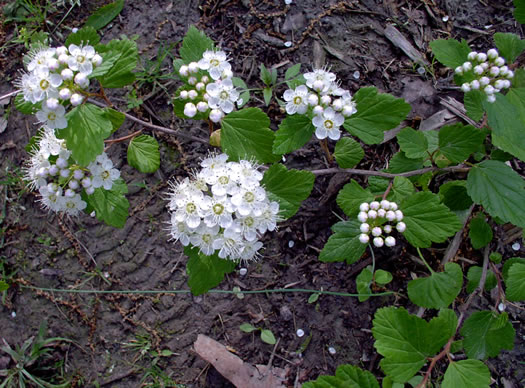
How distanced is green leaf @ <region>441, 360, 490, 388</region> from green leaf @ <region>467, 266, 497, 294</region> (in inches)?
21.7

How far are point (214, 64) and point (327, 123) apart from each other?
0.67 meters

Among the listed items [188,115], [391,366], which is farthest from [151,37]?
[391,366]

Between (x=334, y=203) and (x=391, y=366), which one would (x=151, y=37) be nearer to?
(x=334, y=203)

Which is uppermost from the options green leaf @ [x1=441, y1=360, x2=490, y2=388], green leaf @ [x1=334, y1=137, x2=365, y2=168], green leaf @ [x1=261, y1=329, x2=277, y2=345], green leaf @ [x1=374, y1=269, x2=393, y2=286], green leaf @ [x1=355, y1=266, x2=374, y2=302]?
green leaf @ [x1=334, y1=137, x2=365, y2=168]

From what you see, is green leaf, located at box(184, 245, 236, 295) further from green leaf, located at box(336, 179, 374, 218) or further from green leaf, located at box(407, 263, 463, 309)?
green leaf, located at box(407, 263, 463, 309)

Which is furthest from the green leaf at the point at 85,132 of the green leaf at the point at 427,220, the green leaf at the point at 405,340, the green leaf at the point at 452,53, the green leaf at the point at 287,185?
the green leaf at the point at 452,53

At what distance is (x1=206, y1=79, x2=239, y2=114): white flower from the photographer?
2318 mm

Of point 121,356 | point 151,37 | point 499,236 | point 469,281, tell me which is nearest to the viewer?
point 469,281

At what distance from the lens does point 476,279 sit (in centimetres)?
287

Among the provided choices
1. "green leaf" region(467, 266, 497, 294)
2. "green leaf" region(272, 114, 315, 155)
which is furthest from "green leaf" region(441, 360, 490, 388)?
"green leaf" region(272, 114, 315, 155)

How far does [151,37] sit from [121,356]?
2.49 meters

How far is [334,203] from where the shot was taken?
127 inches

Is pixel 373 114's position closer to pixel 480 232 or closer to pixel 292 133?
pixel 292 133

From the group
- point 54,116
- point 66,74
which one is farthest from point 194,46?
point 54,116
